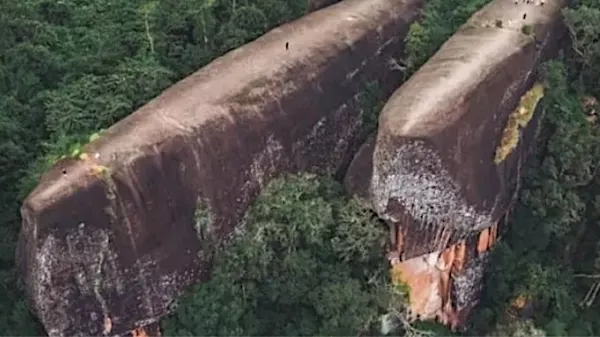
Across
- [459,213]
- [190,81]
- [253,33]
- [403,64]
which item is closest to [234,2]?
[253,33]

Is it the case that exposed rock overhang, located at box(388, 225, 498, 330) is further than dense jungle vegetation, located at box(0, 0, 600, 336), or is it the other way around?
exposed rock overhang, located at box(388, 225, 498, 330)

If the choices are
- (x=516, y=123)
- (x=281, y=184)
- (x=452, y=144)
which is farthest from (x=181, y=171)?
(x=516, y=123)

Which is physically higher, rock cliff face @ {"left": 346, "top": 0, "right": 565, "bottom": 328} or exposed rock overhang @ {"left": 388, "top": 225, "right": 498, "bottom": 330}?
rock cliff face @ {"left": 346, "top": 0, "right": 565, "bottom": 328}

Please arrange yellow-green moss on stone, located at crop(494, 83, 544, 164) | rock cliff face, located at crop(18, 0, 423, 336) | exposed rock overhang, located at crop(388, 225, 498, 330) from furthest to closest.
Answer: exposed rock overhang, located at crop(388, 225, 498, 330)
yellow-green moss on stone, located at crop(494, 83, 544, 164)
rock cliff face, located at crop(18, 0, 423, 336)

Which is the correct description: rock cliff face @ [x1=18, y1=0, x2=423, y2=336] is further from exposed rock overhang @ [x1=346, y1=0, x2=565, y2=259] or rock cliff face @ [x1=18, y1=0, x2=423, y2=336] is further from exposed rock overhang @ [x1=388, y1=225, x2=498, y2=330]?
exposed rock overhang @ [x1=388, y1=225, x2=498, y2=330]

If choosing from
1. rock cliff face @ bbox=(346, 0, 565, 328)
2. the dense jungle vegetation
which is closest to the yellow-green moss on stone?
rock cliff face @ bbox=(346, 0, 565, 328)

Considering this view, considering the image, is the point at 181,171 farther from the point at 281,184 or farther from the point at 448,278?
the point at 448,278

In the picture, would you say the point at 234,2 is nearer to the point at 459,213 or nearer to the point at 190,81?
the point at 190,81
